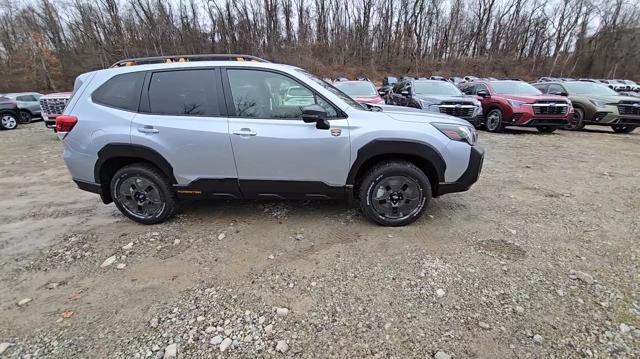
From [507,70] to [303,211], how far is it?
47.7m

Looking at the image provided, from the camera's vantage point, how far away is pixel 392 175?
3.34 metres

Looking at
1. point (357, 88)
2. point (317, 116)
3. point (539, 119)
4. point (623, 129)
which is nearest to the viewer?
point (317, 116)

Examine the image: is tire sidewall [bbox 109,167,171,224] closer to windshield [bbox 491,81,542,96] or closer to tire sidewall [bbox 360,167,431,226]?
tire sidewall [bbox 360,167,431,226]

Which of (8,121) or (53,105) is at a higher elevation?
(53,105)

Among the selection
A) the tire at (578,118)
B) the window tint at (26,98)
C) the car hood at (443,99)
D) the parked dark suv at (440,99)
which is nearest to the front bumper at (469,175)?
the parked dark suv at (440,99)

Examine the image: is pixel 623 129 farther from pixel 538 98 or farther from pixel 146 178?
pixel 146 178

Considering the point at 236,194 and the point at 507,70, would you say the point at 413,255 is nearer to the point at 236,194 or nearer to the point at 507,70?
the point at 236,194

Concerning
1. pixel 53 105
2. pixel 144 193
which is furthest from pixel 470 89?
pixel 53 105

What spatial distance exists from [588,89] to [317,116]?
11800mm

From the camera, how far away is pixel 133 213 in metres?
3.70

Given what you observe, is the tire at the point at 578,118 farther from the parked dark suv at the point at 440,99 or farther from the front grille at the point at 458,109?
the front grille at the point at 458,109

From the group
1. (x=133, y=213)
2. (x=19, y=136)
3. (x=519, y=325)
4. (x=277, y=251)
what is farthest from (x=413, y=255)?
(x=19, y=136)

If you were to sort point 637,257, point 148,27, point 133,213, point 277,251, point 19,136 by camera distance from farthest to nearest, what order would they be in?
point 148,27 < point 19,136 < point 133,213 < point 277,251 < point 637,257

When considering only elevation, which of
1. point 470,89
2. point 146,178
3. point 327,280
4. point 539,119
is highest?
point 470,89
